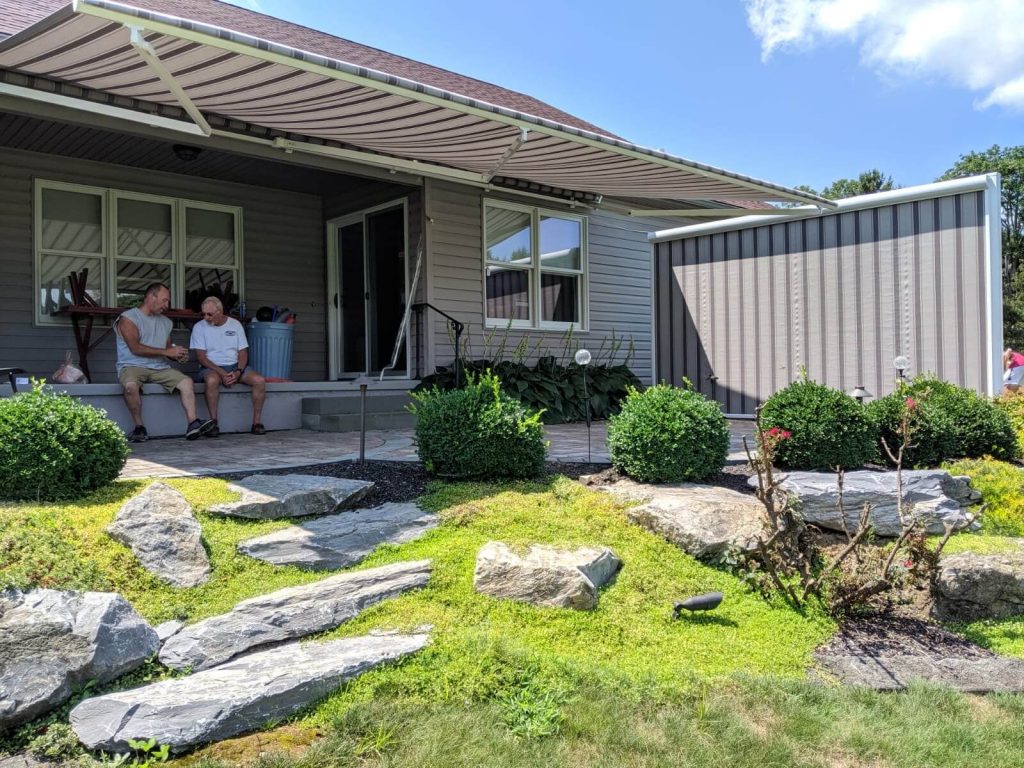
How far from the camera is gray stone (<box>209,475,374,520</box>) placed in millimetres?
3902

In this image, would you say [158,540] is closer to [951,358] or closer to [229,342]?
[229,342]

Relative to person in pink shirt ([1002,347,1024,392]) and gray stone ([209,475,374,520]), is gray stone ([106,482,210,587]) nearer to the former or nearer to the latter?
gray stone ([209,475,374,520])

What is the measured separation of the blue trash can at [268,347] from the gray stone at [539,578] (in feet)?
19.3

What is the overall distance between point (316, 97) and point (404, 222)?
12.4 ft

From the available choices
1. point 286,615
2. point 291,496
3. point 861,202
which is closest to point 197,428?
point 291,496

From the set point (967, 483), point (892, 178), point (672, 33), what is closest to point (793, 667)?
point (967, 483)

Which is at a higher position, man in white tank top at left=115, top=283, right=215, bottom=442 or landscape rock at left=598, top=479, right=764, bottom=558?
man in white tank top at left=115, top=283, right=215, bottom=442

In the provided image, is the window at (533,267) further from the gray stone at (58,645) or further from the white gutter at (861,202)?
the gray stone at (58,645)

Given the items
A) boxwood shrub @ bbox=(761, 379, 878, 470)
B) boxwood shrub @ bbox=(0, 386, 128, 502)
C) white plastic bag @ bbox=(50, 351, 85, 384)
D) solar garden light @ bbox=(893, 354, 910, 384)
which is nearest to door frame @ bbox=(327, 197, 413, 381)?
white plastic bag @ bbox=(50, 351, 85, 384)

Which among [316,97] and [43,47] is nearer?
[43,47]

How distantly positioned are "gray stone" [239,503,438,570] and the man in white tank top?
9.97ft

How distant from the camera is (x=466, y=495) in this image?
14.2 ft

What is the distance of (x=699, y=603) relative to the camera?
11.0 ft

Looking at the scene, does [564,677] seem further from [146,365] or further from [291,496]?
[146,365]
